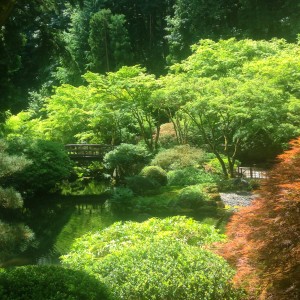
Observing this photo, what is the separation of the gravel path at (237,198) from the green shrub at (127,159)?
14.3 feet

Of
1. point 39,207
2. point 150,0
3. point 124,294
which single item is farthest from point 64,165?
point 150,0

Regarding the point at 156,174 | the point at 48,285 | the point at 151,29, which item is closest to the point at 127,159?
the point at 156,174

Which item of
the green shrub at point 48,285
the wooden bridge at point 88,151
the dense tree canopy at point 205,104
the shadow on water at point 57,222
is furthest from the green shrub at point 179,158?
the green shrub at point 48,285

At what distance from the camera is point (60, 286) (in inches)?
144

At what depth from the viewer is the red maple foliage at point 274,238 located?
3.67 metres

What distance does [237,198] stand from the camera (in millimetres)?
13875

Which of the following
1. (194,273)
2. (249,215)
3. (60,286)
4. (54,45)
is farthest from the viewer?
(54,45)

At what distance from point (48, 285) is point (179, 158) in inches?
542

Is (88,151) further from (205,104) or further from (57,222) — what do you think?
(57,222)

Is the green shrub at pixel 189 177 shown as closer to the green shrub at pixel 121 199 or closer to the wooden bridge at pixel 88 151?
the green shrub at pixel 121 199

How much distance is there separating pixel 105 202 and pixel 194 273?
1110 centimetres

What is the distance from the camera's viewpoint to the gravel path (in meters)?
13.3

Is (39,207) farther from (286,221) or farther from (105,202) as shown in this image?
(286,221)

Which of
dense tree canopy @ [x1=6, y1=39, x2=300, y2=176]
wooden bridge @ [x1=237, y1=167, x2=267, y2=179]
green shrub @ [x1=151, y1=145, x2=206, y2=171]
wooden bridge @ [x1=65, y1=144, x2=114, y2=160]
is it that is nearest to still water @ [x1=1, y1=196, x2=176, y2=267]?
green shrub @ [x1=151, y1=145, x2=206, y2=171]
